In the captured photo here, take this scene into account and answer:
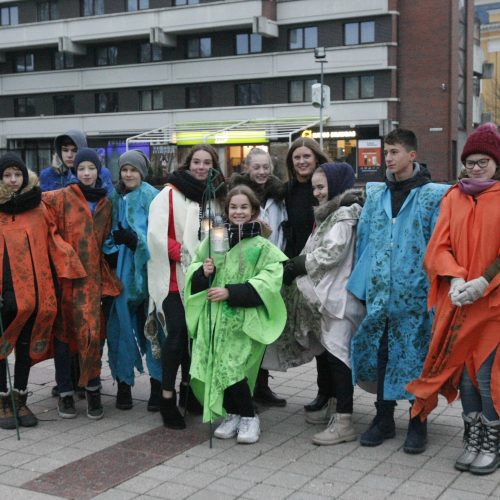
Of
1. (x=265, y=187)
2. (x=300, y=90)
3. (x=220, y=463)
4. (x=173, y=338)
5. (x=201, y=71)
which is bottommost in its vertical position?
(x=220, y=463)

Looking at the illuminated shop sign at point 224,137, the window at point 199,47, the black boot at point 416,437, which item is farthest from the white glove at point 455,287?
the window at point 199,47

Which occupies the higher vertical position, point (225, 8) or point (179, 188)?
point (225, 8)

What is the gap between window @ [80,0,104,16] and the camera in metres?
44.5

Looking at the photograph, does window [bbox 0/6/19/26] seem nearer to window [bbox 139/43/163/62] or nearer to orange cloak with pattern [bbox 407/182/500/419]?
window [bbox 139/43/163/62]

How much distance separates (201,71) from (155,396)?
3711 centimetres

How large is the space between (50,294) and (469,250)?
3025 millimetres

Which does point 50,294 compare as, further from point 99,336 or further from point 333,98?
point 333,98

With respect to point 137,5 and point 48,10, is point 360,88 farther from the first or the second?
point 48,10

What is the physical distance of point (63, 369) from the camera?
6.02m

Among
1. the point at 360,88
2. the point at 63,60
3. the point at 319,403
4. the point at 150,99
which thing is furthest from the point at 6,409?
the point at 63,60

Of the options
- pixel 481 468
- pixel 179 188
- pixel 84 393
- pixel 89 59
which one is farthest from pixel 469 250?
pixel 89 59

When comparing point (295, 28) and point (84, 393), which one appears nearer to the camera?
point (84, 393)

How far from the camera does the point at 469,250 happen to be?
4742mm

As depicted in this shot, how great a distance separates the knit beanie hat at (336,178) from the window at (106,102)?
→ 40527 mm
